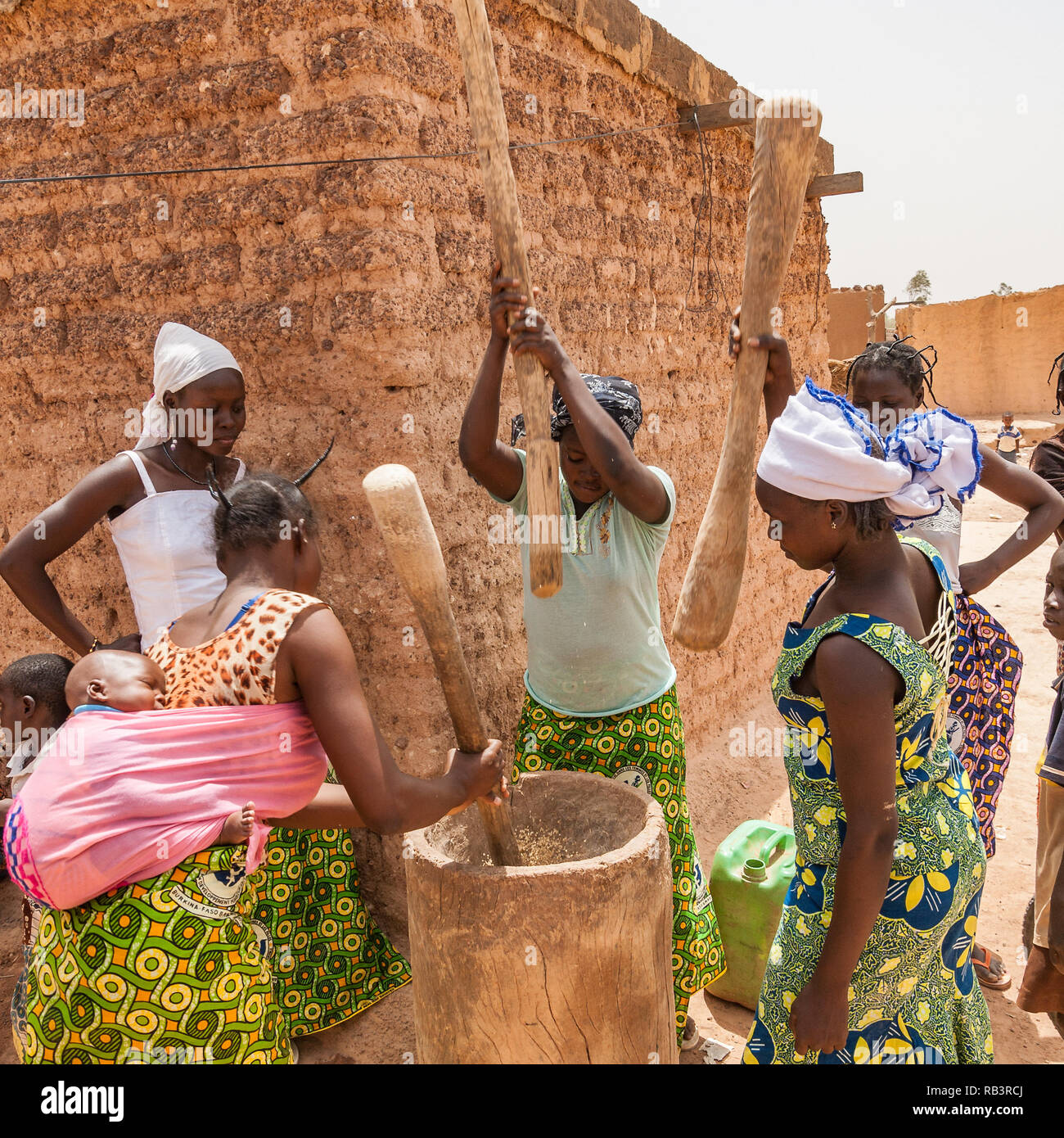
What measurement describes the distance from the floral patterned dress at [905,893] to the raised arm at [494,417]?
0.93 metres

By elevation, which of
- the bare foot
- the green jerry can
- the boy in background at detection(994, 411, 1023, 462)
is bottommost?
the green jerry can

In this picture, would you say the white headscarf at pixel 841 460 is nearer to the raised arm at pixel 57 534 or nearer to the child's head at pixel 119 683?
the child's head at pixel 119 683

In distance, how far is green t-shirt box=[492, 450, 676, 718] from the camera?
8.23ft

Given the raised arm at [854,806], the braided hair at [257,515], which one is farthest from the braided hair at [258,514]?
the raised arm at [854,806]

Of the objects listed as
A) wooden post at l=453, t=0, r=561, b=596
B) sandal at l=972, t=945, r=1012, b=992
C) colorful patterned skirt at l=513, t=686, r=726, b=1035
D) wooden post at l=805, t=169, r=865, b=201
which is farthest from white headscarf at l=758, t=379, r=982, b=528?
wooden post at l=805, t=169, r=865, b=201

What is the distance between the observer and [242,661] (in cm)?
170

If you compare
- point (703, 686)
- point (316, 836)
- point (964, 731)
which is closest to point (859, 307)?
point (703, 686)

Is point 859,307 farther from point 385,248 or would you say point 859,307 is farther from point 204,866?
point 204,866

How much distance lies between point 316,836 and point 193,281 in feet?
5.99

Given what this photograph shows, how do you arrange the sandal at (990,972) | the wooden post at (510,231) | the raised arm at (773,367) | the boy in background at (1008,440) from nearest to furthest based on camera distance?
1. the wooden post at (510,231)
2. the raised arm at (773,367)
3. the sandal at (990,972)
4. the boy in background at (1008,440)

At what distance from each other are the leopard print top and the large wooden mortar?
56 centimetres

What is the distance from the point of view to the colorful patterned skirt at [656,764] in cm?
255

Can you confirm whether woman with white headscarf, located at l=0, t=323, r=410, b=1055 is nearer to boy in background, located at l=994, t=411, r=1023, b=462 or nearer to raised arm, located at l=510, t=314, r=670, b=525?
raised arm, located at l=510, t=314, r=670, b=525

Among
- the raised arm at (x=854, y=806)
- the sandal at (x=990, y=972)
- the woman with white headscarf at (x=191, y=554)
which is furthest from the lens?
the sandal at (x=990, y=972)
